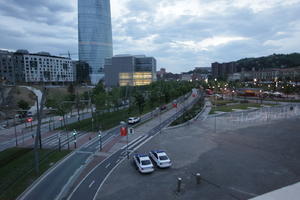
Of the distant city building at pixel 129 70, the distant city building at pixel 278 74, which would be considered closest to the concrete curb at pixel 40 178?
the distant city building at pixel 129 70

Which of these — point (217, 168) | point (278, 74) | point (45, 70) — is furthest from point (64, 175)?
point (278, 74)

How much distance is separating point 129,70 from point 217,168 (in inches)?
4293

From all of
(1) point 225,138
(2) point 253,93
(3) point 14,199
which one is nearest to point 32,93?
(3) point 14,199

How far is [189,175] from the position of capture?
1678 centimetres

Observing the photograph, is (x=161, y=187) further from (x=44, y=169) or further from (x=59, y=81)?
(x=59, y=81)

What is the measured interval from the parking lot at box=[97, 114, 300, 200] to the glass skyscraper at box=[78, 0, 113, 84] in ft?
541

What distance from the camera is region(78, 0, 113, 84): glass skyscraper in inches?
6594

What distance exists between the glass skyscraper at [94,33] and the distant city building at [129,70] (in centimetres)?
5616

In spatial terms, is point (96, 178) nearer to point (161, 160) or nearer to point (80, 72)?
point (161, 160)

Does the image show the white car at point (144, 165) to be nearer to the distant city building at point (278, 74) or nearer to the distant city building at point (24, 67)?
the distant city building at point (24, 67)

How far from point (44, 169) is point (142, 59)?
114 metres

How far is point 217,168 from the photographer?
18016 millimetres

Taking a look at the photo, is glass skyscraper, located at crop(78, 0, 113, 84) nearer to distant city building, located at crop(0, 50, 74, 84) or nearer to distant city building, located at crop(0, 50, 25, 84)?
distant city building, located at crop(0, 50, 74, 84)

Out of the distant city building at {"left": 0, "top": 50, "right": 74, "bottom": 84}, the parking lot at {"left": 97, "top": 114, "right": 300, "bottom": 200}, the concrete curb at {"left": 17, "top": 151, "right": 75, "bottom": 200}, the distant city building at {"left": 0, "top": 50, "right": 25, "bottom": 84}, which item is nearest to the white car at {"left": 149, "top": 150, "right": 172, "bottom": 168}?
the parking lot at {"left": 97, "top": 114, "right": 300, "bottom": 200}
